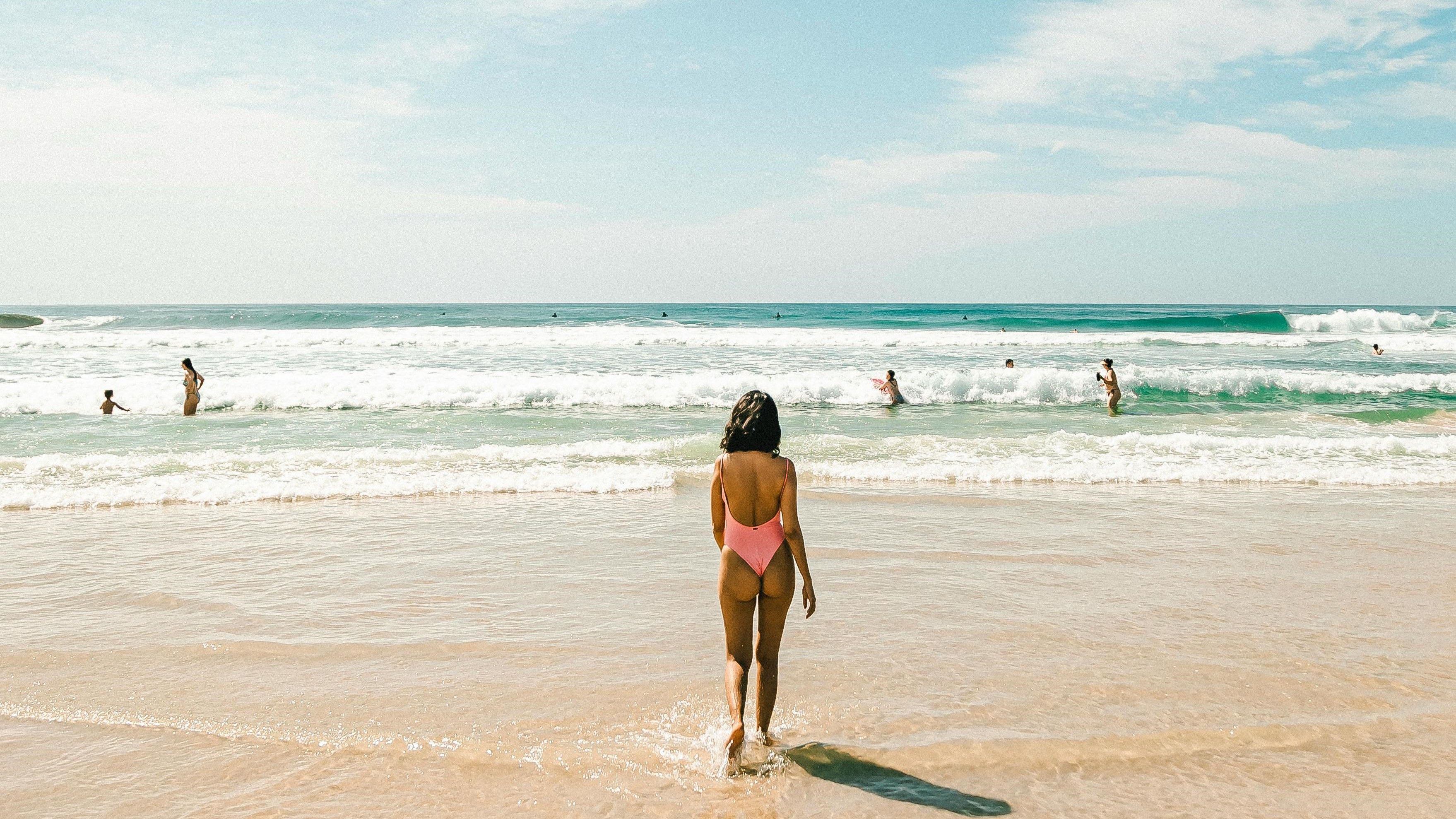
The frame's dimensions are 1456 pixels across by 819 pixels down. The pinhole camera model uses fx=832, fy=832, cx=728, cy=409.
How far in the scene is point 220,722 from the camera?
13.6 feet

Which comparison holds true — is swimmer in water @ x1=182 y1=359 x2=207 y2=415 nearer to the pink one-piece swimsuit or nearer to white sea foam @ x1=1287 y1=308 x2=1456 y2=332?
the pink one-piece swimsuit

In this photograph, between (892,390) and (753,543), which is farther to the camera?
(892,390)

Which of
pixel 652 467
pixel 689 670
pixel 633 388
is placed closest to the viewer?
pixel 689 670

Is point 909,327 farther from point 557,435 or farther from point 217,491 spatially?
point 217,491

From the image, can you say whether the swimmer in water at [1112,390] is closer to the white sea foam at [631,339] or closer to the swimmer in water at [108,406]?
the white sea foam at [631,339]

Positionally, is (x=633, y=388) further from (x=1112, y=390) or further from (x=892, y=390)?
(x=1112, y=390)

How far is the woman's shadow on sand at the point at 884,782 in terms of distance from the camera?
11.1 feet

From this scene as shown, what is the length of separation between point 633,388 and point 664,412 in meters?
2.21

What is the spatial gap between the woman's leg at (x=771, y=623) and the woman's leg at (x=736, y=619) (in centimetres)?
5

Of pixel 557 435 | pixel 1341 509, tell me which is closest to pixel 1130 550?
pixel 1341 509

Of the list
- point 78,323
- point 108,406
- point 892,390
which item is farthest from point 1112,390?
point 78,323

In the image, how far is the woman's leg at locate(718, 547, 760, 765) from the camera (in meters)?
3.71

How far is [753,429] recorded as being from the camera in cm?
366

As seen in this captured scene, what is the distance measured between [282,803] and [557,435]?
10.8m
